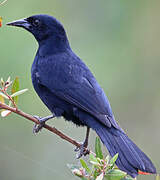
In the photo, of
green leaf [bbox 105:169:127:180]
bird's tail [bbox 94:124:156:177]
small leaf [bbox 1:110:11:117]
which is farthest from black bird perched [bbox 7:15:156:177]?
small leaf [bbox 1:110:11:117]

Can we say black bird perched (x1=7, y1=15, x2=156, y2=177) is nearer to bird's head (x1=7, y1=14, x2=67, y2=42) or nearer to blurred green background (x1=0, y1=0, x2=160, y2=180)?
bird's head (x1=7, y1=14, x2=67, y2=42)

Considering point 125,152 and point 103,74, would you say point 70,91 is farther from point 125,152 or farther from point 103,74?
point 103,74

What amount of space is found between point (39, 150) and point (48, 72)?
2.44 meters

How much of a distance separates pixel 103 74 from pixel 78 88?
217 cm

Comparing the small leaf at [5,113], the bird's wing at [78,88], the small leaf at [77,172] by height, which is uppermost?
the small leaf at [5,113]

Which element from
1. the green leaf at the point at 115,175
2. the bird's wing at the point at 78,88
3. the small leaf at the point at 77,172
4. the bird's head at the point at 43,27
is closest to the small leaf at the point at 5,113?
the small leaf at the point at 77,172

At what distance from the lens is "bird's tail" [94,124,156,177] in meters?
3.53

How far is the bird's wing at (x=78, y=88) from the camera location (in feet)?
13.9

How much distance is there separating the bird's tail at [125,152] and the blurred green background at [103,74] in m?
2.24

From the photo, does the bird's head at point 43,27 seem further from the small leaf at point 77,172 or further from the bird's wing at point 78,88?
the small leaf at point 77,172

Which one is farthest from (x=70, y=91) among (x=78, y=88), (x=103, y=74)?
(x=103, y=74)

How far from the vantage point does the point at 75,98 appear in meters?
4.30

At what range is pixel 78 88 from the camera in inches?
173

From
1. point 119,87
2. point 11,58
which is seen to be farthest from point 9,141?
point 119,87
